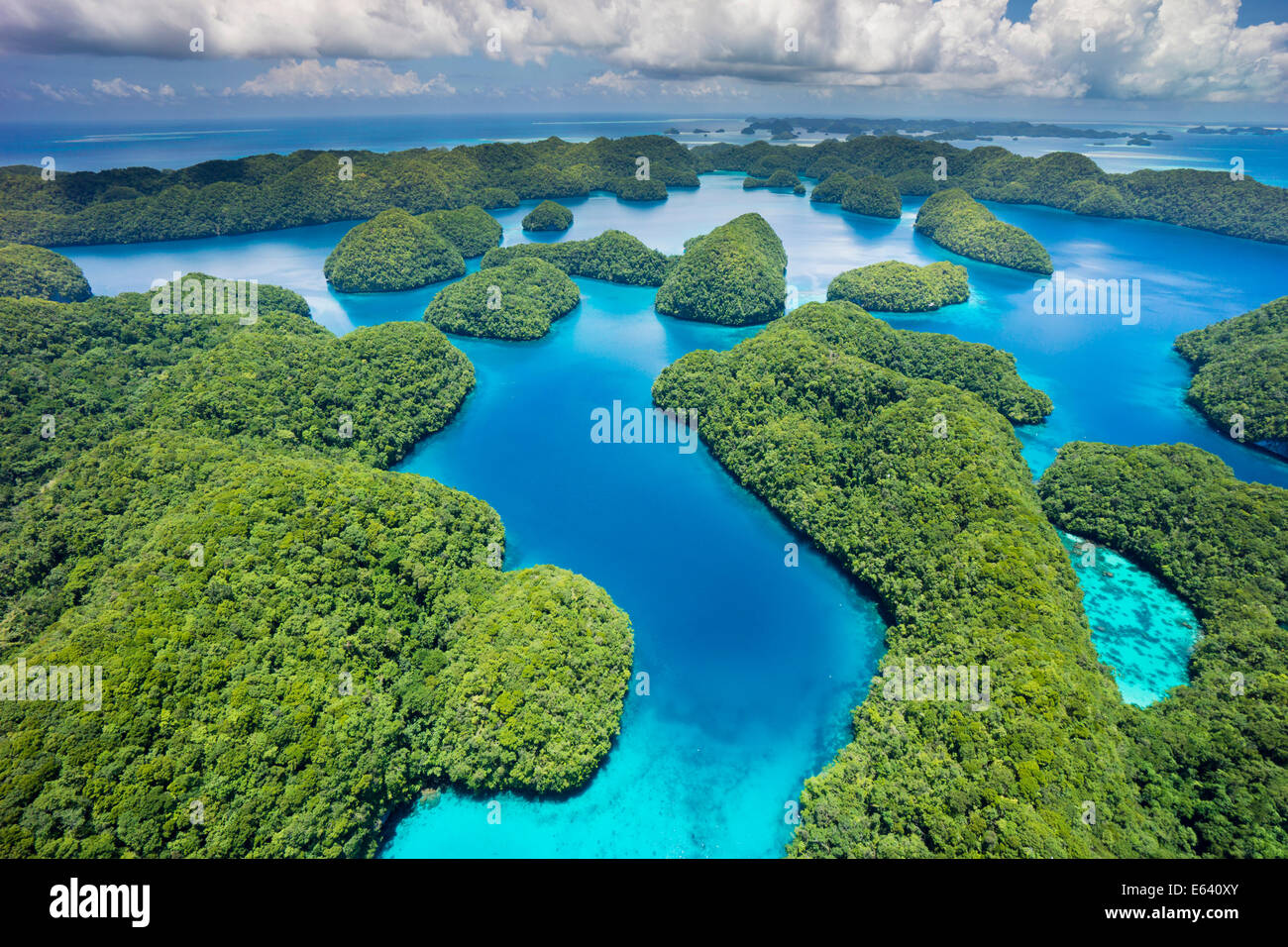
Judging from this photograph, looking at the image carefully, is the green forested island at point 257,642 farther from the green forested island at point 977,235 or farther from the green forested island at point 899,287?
the green forested island at point 977,235

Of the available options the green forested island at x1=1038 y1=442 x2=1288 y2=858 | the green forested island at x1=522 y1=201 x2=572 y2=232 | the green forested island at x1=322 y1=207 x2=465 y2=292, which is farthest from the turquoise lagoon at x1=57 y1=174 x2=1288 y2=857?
the green forested island at x1=522 y1=201 x2=572 y2=232

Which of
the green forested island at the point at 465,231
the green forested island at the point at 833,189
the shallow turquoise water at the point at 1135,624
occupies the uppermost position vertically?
the green forested island at the point at 833,189

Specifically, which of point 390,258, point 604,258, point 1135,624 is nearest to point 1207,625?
point 1135,624

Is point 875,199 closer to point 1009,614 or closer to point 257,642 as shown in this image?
point 1009,614

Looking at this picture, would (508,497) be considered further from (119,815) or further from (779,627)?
(119,815)

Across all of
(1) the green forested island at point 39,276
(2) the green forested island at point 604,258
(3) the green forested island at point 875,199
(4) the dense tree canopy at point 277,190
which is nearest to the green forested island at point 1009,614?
(2) the green forested island at point 604,258

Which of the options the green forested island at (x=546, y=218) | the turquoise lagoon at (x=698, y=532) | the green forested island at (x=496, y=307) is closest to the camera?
the turquoise lagoon at (x=698, y=532)

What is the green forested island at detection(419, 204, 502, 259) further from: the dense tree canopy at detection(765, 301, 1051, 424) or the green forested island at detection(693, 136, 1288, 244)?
the green forested island at detection(693, 136, 1288, 244)
